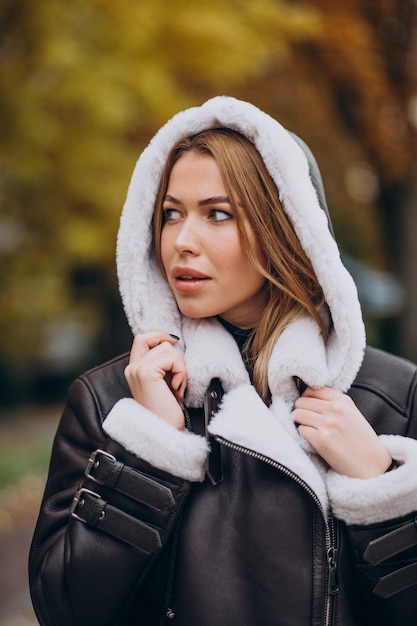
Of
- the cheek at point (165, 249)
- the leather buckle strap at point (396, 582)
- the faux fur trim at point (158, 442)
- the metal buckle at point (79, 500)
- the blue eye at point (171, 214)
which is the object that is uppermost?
the blue eye at point (171, 214)

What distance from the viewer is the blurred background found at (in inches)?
283

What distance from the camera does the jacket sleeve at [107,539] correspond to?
1.95 m

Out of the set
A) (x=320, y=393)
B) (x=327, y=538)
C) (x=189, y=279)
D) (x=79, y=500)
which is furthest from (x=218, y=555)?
(x=189, y=279)

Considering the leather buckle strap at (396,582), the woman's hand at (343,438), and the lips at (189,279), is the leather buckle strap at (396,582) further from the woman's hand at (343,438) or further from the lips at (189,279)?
the lips at (189,279)

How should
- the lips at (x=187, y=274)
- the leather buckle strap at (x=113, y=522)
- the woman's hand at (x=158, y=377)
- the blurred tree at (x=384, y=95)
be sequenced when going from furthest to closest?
1. the blurred tree at (x=384, y=95)
2. the lips at (x=187, y=274)
3. the woman's hand at (x=158, y=377)
4. the leather buckle strap at (x=113, y=522)

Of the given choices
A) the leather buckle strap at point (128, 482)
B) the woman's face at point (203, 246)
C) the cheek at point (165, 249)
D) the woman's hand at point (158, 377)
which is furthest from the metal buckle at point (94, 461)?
the cheek at point (165, 249)

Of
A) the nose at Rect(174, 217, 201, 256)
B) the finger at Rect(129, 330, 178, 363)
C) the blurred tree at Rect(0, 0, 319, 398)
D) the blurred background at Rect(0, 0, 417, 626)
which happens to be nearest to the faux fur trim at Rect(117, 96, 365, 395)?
the finger at Rect(129, 330, 178, 363)

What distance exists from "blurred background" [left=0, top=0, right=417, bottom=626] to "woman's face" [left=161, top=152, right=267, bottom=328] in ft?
11.4

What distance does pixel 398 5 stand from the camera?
10383 mm

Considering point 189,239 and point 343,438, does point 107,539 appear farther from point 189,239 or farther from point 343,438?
point 189,239

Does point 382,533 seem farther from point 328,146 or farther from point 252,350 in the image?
point 328,146

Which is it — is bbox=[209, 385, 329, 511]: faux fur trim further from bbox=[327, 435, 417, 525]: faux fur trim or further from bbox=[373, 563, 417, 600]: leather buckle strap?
bbox=[373, 563, 417, 600]: leather buckle strap

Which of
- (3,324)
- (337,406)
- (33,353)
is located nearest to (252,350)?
(337,406)

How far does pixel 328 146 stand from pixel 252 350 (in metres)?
12.9
